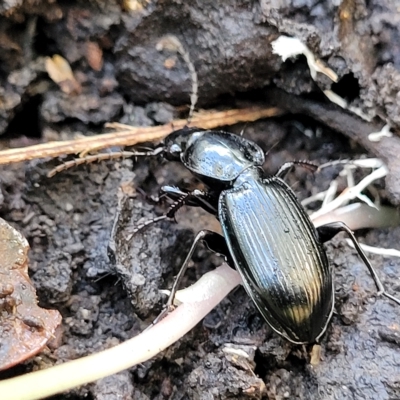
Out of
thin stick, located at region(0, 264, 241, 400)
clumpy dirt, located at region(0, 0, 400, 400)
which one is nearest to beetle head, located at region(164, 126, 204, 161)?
clumpy dirt, located at region(0, 0, 400, 400)

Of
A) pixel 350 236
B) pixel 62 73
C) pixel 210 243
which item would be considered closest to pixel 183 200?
pixel 210 243

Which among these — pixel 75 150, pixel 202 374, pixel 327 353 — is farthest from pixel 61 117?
pixel 327 353

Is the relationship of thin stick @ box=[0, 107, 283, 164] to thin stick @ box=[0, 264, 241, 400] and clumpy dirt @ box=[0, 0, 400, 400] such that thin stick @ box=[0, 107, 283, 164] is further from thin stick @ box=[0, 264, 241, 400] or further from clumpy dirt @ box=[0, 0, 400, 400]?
thin stick @ box=[0, 264, 241, 400]

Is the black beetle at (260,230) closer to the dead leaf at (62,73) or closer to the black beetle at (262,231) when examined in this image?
the black beetle at (262,231)

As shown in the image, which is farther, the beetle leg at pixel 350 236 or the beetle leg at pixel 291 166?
the beetle leg at pixel 291 166

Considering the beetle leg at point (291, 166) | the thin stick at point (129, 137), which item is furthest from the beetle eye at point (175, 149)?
the beetle leg at point (291, 166)

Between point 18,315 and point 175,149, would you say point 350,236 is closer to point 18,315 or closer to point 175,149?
point 175,149
